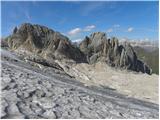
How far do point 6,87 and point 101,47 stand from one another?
47.8 metres

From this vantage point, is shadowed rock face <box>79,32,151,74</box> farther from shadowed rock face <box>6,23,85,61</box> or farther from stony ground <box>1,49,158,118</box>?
stony ground <box>1,49,158,118</box>

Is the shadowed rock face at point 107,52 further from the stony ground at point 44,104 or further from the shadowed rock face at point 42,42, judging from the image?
the stony ground at point 44,104

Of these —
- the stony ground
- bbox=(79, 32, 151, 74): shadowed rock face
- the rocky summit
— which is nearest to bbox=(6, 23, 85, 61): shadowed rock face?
the rocky summit

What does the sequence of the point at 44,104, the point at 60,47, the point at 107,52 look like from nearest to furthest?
the point at 44,104 → the point at 60,47 → the point at 107,52

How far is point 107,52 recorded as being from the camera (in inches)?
2149

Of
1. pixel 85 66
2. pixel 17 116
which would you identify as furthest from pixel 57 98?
pixel 85 66

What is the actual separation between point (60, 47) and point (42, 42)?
3.45 m

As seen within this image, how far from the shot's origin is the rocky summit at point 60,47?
43.2 metres

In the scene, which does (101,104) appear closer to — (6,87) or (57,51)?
(6,87)

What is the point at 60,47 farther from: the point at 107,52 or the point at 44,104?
the point at 44,104

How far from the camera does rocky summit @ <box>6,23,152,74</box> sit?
142 ft

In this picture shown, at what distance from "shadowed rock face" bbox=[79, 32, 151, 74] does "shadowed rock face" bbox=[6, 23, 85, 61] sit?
4131 millimetres

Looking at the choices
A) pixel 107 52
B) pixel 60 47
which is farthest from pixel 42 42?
pixel 107 52

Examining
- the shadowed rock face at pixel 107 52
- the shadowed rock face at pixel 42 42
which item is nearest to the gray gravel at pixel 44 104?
the shadowed rock face at pixel 42 42
